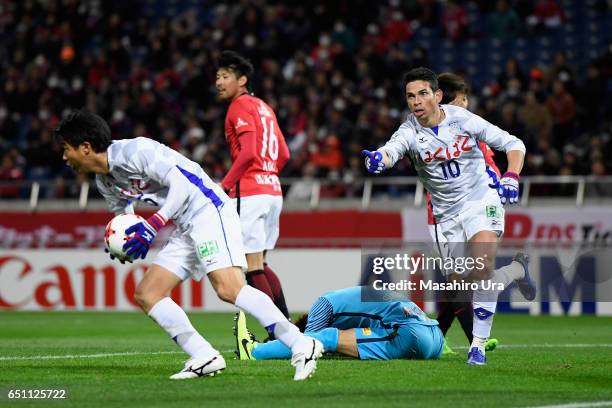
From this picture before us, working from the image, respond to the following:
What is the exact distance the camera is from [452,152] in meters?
8.98

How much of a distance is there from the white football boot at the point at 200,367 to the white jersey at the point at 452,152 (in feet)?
7.88

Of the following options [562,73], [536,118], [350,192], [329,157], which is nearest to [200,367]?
[350,192]

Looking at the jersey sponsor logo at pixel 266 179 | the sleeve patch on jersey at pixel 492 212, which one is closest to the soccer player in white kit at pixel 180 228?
the sleeve patch on jersey at pixel 492 212

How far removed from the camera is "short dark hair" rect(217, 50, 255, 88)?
10203mm

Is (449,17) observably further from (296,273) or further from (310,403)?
(310,403)

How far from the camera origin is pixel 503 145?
28.8 feet

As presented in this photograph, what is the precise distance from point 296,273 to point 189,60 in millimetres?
7000

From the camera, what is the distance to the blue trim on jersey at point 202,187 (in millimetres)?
7372

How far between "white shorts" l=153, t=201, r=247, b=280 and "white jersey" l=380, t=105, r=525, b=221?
1929mm

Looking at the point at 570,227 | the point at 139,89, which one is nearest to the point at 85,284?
the point at 139,89

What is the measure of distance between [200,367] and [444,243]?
2.83 metres

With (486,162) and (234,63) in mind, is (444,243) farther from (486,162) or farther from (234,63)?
(234,63)

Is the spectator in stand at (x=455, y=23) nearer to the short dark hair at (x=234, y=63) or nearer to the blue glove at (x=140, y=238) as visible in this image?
the short dark hair at (x=234, y=63)

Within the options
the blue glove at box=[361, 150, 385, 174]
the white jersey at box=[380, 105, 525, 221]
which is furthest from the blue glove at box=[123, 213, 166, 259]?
the white jersey at box=[380, 105, 525, 221]
